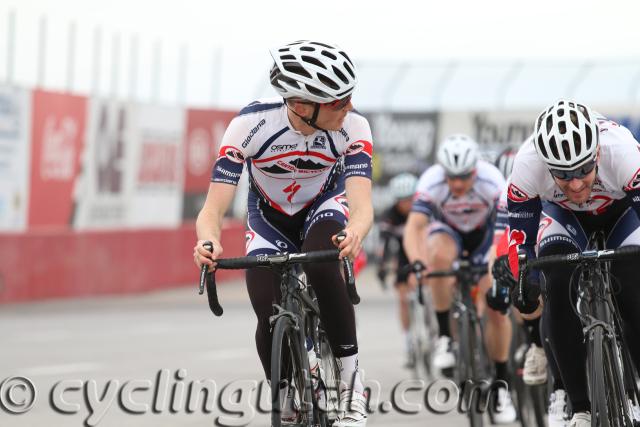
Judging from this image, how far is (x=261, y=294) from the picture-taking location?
6.26 metres

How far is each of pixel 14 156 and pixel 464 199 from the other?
11.2 m

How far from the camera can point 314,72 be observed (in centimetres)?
595

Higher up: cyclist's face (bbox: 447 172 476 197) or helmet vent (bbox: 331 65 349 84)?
cyclist's face (bbox: 447 172 476 197)

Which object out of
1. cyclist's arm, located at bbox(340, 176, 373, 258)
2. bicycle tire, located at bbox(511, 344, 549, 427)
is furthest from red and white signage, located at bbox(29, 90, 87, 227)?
cyclist's arm, located at bbox(340, 176, 373, 258)

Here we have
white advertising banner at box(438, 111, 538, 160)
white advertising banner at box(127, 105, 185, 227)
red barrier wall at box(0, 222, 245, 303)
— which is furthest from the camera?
white advertising banner at box(438, 111, 538, 160)

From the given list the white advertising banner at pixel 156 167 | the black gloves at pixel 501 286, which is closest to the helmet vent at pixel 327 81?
the black gloves at pixel 501 286

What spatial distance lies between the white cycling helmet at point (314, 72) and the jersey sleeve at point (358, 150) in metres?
0.42

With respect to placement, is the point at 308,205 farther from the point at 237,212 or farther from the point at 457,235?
the point at 237,212

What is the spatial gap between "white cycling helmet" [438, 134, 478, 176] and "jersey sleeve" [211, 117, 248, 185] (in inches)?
131

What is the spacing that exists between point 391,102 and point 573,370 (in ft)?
80.8

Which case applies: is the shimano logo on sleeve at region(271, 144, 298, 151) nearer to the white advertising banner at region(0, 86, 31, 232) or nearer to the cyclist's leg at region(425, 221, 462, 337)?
the cyclist's leg at region(425, 221, 462, 337)

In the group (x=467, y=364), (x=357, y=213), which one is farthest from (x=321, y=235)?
(x=467, y=364)

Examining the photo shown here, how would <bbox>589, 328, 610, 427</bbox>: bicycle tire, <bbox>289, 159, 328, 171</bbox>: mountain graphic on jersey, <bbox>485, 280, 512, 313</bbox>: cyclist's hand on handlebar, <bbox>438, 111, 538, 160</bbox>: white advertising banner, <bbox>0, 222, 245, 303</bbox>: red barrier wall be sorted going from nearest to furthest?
<bbox>589, 328, 610, 427</bbox>: bicycle tire < <bbox>289, 159, 328, 171</bbox>: mountain graphic on jersey < <bbox>485, 280, 512, 313</bbox>: cyclist's hand on handlebar < <bbox>0, 222, 245, 303</bbox>: red barrier wall < <bbox>438, 111, 538, 160</bbox>: white advertising banner

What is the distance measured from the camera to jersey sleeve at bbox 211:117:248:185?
6.25 m
